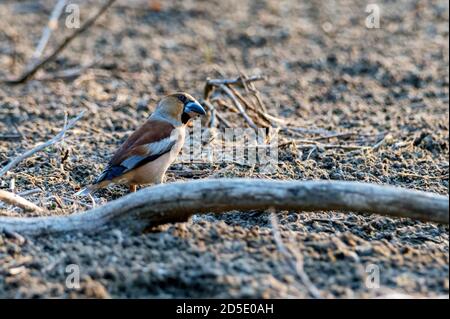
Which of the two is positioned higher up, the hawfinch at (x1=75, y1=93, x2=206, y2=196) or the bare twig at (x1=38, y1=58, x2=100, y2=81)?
the bare twig at (x1=38, y1=58, x2=100, y2=81)

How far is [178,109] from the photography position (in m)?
6.56

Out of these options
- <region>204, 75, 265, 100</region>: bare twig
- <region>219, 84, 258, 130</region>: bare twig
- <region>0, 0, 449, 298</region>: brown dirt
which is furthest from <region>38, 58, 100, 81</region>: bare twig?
<region>219, 84, 258, 130</region>: bare twig

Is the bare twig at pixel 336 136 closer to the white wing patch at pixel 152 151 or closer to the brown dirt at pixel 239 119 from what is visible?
the brown dirt at pixel 239 119

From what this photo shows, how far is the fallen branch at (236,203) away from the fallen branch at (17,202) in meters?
0.32

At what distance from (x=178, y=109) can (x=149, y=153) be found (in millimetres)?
677

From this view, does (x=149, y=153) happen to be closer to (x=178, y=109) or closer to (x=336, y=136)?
(x=178, y=109)

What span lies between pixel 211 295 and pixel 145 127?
2.30 meters

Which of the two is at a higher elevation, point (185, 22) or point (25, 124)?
point (185, 22)

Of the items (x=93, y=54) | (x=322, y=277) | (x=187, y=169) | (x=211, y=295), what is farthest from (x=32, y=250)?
(x=93, y=54)

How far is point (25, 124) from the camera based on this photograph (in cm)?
809

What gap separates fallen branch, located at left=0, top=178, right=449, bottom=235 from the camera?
4574 millimetres

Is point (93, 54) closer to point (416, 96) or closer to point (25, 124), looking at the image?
point (25, 124)

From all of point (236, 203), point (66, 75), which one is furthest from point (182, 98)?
point (66, 75)

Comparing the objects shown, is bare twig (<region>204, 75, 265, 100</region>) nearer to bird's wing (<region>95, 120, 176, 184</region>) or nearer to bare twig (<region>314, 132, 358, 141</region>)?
bare twig (<region>314, 132, 358, 141</region>)
